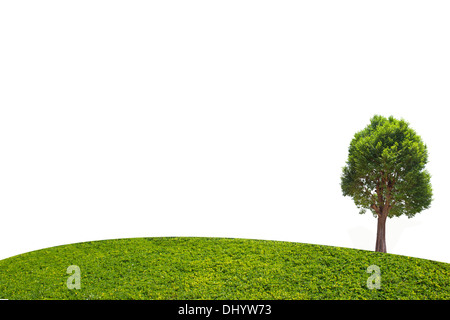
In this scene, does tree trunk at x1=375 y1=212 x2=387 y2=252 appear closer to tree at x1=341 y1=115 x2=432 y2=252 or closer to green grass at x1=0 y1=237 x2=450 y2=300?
tree at x1=341 y1=115 x2=432 y2=252

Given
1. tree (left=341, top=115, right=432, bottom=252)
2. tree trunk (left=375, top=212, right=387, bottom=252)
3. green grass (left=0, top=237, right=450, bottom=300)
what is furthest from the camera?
tree trunk (left=375, top=212, right=387, bottom=252)

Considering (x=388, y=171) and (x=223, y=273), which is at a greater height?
(x=388, y=171)

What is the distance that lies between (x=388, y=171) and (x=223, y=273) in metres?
9.13

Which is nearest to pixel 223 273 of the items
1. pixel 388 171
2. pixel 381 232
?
pixel 381 232

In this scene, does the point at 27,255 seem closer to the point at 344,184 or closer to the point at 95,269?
the point at 95,269

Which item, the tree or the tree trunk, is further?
the tree trunk

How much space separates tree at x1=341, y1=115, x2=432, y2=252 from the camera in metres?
15.1

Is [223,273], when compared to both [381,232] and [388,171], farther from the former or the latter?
[388,171]

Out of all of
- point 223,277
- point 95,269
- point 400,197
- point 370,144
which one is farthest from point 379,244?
point 95,269

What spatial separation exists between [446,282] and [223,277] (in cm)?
843

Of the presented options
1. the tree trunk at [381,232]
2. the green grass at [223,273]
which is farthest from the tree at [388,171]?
the green grass at [223,273]

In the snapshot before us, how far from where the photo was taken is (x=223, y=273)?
13.2 meters

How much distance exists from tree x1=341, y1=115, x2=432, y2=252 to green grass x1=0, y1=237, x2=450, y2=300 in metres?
2.96

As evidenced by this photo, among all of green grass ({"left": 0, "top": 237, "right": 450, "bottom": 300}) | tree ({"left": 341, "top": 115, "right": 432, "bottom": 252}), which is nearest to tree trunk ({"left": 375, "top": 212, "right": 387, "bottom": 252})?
tree ({"left": 341, "top": 115, "right": 432, "bottom": 252})
